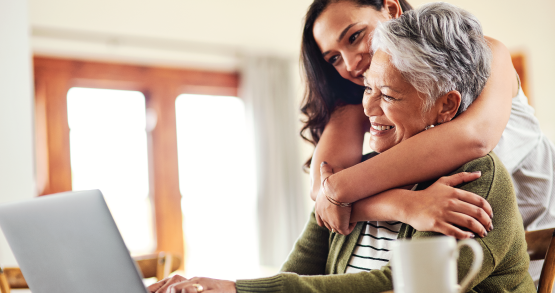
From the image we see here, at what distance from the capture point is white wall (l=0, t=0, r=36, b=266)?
2709 mm

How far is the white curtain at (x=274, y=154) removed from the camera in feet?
16.0

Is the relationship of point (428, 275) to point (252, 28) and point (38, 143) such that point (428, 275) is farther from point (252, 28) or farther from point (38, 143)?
point (252, 28)

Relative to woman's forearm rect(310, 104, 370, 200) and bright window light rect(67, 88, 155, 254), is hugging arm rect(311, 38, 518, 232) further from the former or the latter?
bright window light rect(67, 88, 155, 254)

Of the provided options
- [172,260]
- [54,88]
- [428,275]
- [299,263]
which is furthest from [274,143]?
[428,275]

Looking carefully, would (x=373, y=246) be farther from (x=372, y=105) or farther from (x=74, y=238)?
(x=74, y=238)

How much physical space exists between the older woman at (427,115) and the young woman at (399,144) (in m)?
0.04

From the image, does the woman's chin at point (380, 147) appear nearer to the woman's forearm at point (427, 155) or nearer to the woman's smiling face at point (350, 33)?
the woman's forearm at point (427, 155)

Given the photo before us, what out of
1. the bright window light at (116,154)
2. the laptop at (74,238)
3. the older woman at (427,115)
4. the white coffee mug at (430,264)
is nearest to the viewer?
the white coffee mug at (430,264)

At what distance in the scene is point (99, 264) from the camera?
2.55 ft

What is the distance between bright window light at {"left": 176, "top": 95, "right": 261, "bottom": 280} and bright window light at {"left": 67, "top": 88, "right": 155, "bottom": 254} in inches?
15.2

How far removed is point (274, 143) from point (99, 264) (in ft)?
14.0

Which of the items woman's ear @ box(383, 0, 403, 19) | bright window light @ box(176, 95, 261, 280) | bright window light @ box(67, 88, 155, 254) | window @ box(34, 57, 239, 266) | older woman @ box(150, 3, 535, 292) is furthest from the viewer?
bright window light @ box(176, 95, 261, 280)

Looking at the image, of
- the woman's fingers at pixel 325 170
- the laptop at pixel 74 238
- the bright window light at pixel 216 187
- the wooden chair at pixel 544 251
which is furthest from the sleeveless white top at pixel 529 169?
the bright window light at pixel 216 187

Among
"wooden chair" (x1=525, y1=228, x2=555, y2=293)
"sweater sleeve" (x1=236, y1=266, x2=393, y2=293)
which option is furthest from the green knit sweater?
"wooden chair" (x1=525, y1=228, x2=555, y2=293)
